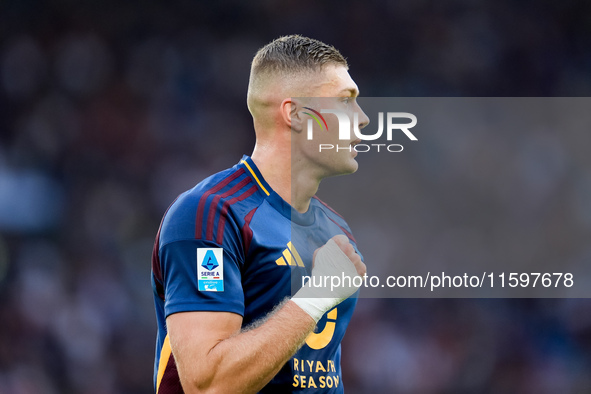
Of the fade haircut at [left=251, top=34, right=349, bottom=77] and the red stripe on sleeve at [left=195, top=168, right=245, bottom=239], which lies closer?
the red stripe on sleeve at [left=195, top=168, right=245, bottom=239]

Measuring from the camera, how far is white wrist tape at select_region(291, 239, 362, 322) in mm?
2412

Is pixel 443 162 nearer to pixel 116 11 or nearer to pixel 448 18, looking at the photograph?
pixel 448 18

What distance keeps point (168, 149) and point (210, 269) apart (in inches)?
187

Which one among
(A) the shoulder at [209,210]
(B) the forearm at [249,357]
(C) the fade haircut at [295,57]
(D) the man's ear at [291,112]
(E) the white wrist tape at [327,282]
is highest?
(C) the fade haircut at [295,57]

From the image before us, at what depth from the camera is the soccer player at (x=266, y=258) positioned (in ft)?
7.54

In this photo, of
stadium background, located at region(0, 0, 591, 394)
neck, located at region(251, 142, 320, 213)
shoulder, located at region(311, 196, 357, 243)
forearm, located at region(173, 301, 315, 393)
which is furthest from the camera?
stadium background, located at region(0, 0, 591, 394)

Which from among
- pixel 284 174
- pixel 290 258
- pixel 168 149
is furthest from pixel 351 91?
pixel 168 149

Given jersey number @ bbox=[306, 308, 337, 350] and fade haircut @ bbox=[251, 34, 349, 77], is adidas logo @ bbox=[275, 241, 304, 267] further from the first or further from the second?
fade haircut @ bbox=[251, 34, 349, 77]

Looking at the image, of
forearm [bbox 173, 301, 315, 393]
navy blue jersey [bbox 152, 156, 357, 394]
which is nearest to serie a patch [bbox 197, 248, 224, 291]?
navy blue jersey [bbox 152, 156, 357, 394]

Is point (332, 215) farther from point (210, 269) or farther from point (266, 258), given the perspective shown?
Answer: point (210, 269)

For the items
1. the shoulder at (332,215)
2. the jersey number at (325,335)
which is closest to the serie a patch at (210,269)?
the jersey number at (325,335)

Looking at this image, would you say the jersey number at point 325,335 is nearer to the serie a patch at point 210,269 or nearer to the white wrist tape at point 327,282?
the white wrist tape at point 327,282

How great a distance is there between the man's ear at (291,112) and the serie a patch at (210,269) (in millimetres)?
729

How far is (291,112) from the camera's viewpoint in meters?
2.87
